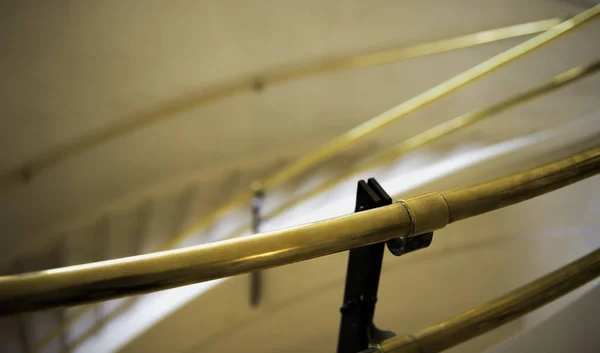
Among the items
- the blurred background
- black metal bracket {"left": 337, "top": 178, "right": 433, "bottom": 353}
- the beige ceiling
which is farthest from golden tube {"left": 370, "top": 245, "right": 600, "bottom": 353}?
the beige ceiling

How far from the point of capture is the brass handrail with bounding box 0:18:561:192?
2.59 metres

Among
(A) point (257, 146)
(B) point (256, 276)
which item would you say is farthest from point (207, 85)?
(B) point (256, 276)

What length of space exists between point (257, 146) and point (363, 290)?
2420 millimetres

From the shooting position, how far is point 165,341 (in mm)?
1811

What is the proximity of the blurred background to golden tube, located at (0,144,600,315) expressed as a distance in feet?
4.16

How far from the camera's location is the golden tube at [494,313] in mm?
662

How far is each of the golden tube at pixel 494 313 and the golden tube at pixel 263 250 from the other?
0.18 meters

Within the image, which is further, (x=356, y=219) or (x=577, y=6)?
(x=577, y=6)

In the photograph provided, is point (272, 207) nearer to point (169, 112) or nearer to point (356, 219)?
point (169, 112)

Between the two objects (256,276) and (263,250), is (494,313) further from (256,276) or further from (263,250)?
(256,276)

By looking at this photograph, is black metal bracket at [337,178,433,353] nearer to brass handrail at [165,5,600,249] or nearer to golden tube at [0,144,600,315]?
golden tube at [0,144,600,315]

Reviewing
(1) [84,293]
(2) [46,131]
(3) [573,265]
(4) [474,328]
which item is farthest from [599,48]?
(2) [46,131]

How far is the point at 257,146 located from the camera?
3.12 metres

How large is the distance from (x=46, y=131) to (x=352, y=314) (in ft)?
8.05
